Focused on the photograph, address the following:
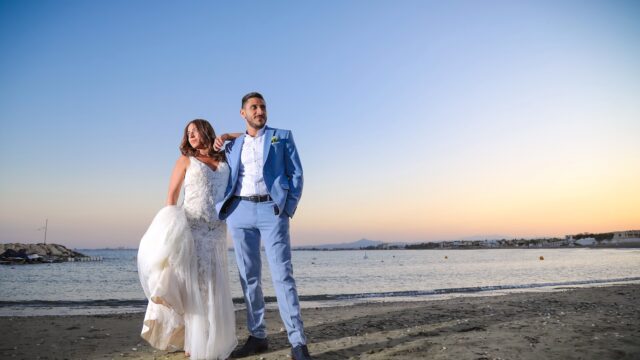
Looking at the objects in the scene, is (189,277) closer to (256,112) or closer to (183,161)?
(183,161)

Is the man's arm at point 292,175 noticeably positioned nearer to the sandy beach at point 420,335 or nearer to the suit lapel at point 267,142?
the suit lapel at point 267,142

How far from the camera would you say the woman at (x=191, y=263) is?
4.12 metres

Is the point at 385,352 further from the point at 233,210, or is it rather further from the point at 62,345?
the point at 62,345

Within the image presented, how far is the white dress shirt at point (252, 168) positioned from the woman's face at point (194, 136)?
47 centimetres

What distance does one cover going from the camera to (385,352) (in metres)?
4.57

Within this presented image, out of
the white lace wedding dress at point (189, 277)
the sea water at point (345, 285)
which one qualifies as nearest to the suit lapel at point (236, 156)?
the white lace wedding dress at point (189, 277)

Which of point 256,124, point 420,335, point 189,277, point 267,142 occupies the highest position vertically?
point 256,124

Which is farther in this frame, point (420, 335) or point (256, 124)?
point (420, 335)

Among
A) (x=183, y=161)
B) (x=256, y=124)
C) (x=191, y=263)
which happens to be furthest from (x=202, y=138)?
(x=191, y=263)

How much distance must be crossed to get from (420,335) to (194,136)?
3.77 metres

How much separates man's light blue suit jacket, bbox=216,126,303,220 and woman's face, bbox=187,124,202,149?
0.37 metres

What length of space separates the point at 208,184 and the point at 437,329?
3.78 m

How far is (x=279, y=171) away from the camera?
438cm

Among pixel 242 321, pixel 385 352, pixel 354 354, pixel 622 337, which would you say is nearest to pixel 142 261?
pixel 354 354
